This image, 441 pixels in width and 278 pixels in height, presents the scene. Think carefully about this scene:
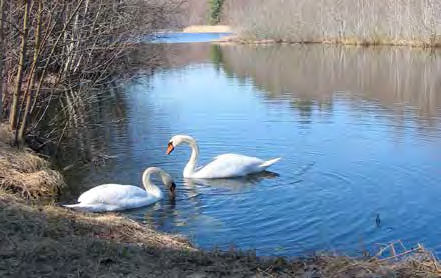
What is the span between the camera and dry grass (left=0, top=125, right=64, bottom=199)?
9.90 meters

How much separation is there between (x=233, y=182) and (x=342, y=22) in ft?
176

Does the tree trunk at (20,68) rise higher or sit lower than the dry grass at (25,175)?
higher

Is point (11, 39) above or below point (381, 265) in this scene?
above

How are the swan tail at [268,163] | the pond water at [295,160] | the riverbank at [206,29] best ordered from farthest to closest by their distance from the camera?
the riverbank at [206,29] < the swan tail at [268,163] < the pond water at [295,160]

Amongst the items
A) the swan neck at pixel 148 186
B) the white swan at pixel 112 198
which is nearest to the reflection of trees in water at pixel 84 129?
the swan neck at pixel 148 186

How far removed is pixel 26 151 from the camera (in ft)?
38.6

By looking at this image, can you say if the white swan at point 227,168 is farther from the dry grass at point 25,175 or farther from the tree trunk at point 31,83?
the tree trunk at point 31,83

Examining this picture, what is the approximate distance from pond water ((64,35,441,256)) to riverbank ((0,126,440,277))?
5.65 feet

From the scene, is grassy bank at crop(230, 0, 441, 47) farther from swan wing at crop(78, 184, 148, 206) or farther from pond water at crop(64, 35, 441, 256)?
swan wing at crop(78, 184, 148, 206)

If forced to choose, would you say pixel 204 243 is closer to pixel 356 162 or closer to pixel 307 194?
pixel 307 194

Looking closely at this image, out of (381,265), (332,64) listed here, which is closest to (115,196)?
(381,265)

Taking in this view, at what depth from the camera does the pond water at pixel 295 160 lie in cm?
894

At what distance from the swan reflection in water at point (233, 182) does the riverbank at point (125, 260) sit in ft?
14.0

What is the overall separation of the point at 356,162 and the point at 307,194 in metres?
2.65
